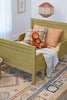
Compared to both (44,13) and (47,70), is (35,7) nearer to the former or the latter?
(44,13)

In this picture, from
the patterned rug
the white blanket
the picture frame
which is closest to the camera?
the patterned rug

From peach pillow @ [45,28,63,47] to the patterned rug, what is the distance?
62 centimetres

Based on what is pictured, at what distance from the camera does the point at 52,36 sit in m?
4.49

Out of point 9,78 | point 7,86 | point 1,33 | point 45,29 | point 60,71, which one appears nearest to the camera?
point 7,86

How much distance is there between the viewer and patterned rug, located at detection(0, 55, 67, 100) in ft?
10.7

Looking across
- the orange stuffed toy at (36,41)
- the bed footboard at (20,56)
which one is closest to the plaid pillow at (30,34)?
the orange stuffed toy at (36,41)

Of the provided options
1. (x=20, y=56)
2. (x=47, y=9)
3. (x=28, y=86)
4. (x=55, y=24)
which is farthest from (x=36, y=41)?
(x=28, y=86)

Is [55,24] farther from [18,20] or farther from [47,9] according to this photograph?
[18,20]

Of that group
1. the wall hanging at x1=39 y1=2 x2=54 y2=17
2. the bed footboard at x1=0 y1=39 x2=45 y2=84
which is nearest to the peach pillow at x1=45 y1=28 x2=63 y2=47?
the wall hanging at x1=39 y1=2 x2=54 y2=17

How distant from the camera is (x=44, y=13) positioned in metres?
4.73

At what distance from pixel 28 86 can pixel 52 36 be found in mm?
1437

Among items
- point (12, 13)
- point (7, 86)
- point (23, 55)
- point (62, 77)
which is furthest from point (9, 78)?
point (12, 13)

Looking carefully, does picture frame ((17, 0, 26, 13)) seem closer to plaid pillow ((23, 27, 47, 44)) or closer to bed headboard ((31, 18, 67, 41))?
bed headboard ((31, 18, 67, 41))

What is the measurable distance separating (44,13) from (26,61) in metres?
1.61
